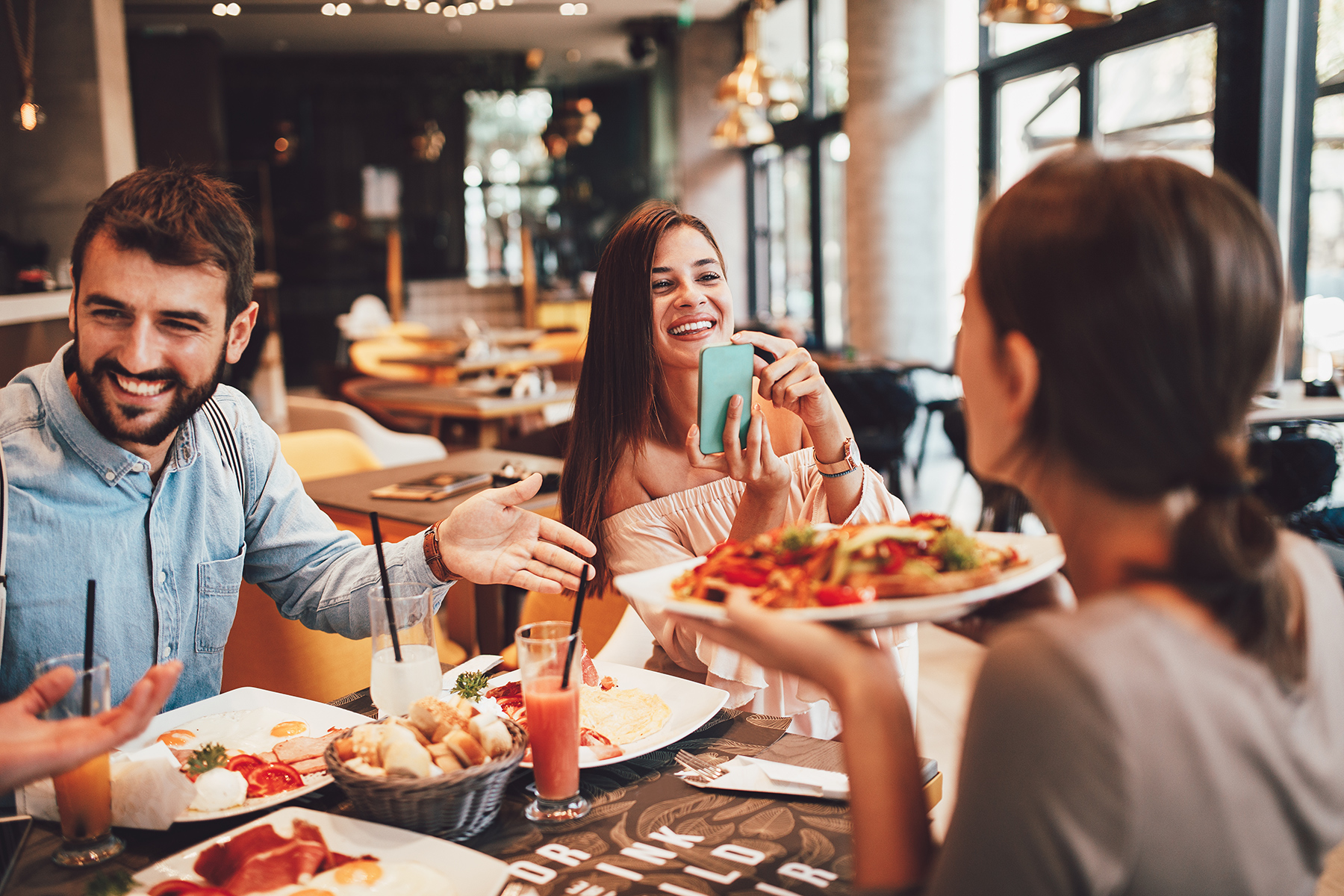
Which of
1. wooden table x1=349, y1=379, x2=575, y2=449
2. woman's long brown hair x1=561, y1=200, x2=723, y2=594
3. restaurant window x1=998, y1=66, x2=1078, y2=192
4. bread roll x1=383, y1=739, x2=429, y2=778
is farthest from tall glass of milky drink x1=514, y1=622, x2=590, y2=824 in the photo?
restaurant window x1=998, y1=66, x2=1078, y2=192

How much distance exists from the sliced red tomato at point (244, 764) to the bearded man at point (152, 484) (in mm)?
408

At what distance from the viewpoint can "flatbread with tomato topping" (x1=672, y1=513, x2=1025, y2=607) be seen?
953 millimetres

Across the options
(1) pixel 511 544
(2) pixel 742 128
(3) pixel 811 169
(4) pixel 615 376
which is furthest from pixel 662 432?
(3) pixel 811 169

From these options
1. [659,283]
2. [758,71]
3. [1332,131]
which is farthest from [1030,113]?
[659,283]

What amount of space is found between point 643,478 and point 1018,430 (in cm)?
133

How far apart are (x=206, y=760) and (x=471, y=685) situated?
35 cm

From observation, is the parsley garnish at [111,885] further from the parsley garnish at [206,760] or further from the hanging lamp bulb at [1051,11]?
the hanging lamp bulb at [1051,11]

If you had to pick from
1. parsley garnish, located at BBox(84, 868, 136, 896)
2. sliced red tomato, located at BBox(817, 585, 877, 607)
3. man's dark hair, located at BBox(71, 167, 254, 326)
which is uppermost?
man's dark hair, located at BBox(71, 167, 254, 326)

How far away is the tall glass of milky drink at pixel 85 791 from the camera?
40.9 inches

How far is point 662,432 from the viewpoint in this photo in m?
2.19

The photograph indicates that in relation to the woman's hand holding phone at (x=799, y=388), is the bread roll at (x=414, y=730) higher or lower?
lower

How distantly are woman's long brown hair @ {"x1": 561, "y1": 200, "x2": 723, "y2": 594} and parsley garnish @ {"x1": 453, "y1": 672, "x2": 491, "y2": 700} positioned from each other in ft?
2.05

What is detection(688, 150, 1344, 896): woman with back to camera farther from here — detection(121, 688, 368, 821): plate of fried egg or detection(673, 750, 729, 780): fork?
detection(121, 688, 368, 821): plate of fried egg

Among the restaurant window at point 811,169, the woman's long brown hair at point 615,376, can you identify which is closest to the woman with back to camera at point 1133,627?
the woman's long brown hair at point 615,376
